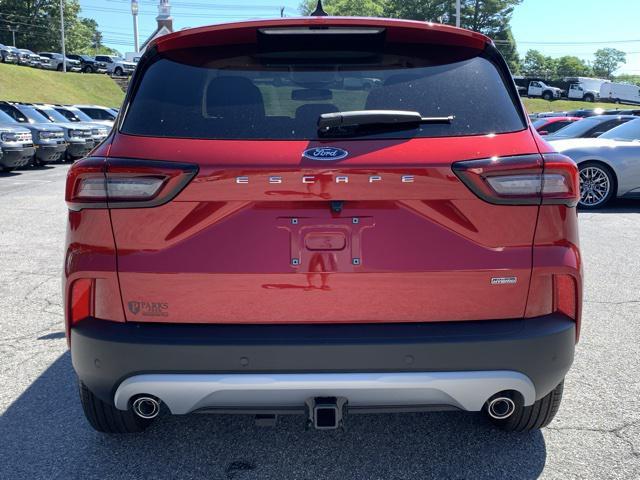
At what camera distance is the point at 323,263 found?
2.43 meters

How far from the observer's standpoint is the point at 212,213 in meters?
2.42

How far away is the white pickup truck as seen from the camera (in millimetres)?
64312

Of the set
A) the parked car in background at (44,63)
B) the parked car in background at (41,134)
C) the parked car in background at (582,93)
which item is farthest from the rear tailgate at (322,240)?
the parked car in background at (582,93)

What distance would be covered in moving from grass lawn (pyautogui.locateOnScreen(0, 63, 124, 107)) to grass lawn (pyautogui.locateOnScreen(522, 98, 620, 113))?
37561 mm

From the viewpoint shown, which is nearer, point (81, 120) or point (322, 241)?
point (322, 241)

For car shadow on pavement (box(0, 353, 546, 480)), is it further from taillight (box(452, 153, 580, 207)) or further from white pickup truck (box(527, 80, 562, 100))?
white pickup truck (box(527, 80, 562, 100))

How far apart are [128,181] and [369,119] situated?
3.11 ft

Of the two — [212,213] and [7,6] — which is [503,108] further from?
[7,6]

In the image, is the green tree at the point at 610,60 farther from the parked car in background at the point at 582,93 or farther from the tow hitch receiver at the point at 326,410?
the tow hitch receiver at the point at 326,410

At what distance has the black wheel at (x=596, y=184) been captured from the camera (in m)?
10.4

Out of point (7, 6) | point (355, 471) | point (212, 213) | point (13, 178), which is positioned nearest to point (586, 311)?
point (355, 471)

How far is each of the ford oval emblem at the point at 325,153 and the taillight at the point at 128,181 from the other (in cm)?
43

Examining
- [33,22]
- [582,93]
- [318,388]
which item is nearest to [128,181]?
[318,388]

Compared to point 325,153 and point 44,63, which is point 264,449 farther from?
point 44,63
